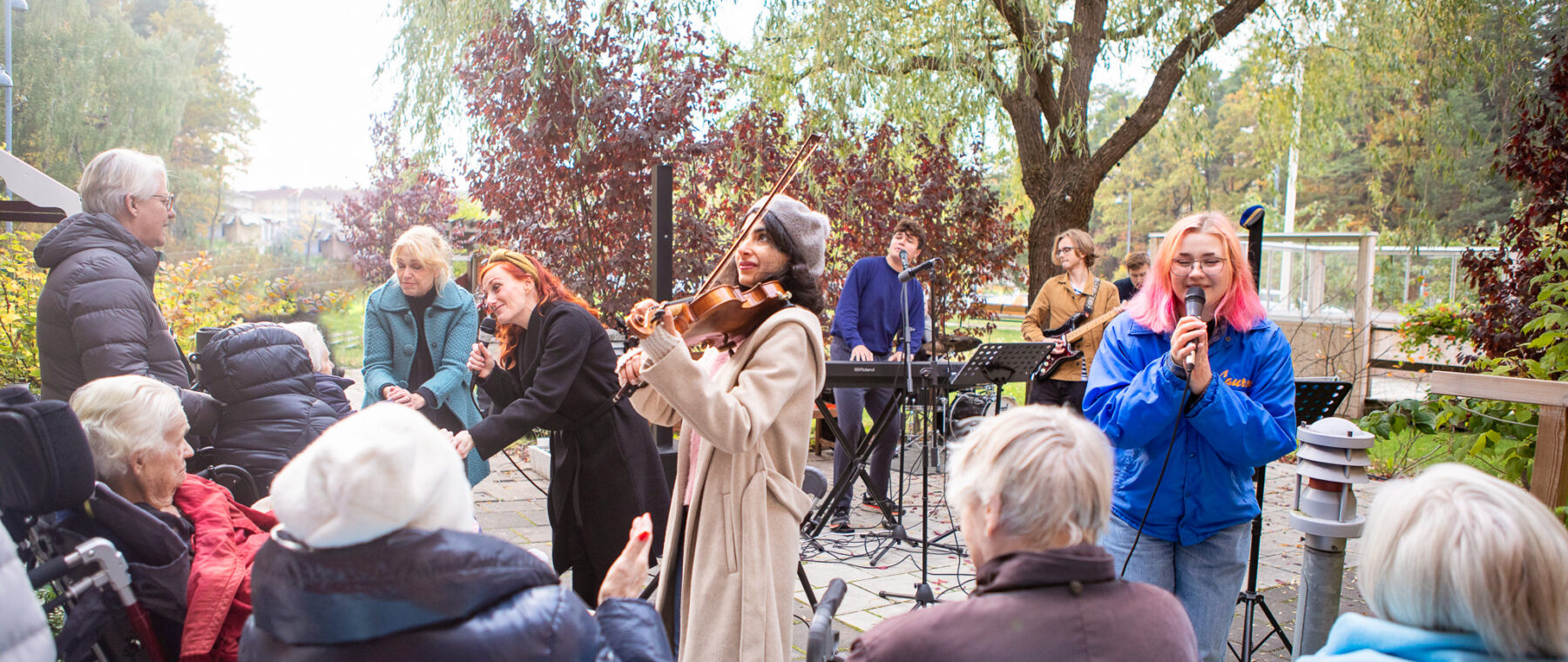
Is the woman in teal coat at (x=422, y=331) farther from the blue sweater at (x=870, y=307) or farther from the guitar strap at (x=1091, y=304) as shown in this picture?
the guitar strap at (x=1091, y=304)

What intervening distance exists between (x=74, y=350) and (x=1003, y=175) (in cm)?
1220

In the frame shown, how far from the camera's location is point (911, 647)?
4.91 feet

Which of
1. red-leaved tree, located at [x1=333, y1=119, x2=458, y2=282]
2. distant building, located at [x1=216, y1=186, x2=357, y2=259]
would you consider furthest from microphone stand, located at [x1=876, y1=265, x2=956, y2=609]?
distant building, located at [x1=216, y1=186, x2=357, y2=259]

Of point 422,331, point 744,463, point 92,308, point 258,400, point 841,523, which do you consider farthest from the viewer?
point 841,523

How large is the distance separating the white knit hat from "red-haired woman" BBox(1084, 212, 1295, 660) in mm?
1769

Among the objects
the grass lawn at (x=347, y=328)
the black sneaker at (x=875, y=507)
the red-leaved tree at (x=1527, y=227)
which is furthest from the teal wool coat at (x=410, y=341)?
the grass lawn at (x=347, y=328)

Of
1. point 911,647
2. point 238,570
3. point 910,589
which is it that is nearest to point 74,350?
point 238,570

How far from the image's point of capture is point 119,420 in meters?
2.46

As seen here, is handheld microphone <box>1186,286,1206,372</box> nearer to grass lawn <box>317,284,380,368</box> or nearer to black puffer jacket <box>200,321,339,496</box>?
black puffer jacket <box>200,321,339,496</box>

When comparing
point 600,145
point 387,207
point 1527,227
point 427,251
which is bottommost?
point 427,251

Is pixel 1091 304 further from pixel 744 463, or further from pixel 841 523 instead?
pixel 744 463

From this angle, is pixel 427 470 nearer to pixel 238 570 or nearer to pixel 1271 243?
pixel 238 570

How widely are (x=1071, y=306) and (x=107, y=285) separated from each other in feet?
18.3

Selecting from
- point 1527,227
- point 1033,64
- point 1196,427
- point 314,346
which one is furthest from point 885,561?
point 1033,64
